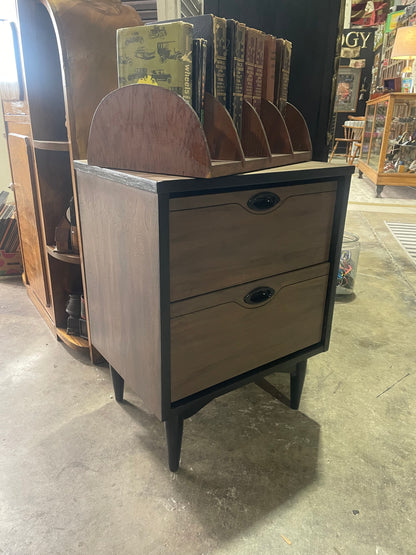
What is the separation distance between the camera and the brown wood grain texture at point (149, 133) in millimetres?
846

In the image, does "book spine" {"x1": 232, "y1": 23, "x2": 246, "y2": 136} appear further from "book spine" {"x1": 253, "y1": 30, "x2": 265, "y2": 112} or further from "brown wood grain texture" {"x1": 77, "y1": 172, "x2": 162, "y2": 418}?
"brown wood grain texture" {"x1": 77, "y1": 172, "x2": 162, "y2": 418}

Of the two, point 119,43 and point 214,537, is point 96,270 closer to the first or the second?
point 119,43

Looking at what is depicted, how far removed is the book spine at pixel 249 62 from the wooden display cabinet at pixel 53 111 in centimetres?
48

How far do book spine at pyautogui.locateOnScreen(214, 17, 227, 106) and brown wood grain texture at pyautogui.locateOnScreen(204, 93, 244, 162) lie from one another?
51 millimetres

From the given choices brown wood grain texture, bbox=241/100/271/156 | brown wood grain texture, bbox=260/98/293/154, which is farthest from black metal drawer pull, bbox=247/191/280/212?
brown wood grain texture, bbox=260/98/293/154

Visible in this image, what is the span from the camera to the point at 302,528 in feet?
3.17

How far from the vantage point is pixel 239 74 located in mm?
1029

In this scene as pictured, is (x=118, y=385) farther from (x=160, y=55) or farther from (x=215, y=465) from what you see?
(x=160, y=55)

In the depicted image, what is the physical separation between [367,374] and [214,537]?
0.90 meters

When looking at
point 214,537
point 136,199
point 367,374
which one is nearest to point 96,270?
point 136,199

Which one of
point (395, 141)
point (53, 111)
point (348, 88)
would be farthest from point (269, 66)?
point (348, 88)

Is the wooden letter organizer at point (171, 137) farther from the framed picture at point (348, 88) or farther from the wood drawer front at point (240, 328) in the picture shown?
the framed picture at point (348, 88)

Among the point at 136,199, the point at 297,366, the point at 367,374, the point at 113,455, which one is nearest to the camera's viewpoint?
the point at 136,199

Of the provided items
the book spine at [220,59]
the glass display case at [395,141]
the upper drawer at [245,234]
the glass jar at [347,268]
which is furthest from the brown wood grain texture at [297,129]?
the glass display case at [395,141]
